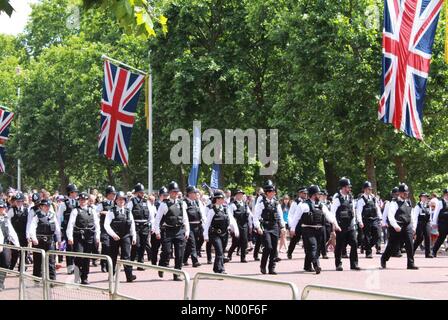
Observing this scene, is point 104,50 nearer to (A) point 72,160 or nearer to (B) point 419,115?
(A) point 72,160

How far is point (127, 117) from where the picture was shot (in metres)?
26.6

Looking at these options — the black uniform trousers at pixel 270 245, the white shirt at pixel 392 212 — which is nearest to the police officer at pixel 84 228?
the black uniform trousers at pixel 270 245

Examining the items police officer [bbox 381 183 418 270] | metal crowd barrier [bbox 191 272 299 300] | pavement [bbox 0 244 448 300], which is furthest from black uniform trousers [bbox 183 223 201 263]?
metal crowd barrier [bbox 191 272 299 300]

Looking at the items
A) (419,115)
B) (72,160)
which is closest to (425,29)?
(419,115)

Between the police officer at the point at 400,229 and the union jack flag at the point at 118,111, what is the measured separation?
35.0 ft

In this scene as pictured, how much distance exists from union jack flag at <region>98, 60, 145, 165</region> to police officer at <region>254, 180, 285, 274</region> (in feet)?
29.7

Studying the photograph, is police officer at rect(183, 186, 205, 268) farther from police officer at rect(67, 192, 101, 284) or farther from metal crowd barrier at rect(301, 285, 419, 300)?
metal crowd barrier at rect(301, 285, 419, 300)

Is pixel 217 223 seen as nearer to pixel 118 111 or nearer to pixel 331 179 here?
pixel 118 111

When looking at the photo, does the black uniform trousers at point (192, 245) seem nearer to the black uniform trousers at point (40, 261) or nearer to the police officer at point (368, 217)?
the black uniform trousers at point (40, 261)

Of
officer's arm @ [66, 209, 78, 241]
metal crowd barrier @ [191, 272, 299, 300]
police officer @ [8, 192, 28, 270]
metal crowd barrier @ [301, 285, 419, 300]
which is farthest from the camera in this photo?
police officer @ [8, 192, 28, 270]

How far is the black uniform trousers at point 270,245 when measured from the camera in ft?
56.0

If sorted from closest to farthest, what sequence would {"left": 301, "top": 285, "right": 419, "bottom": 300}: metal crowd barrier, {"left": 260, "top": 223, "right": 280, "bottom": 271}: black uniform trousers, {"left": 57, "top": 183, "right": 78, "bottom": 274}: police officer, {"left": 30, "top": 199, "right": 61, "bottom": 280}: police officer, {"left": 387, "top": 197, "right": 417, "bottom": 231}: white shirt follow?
{"left": 301, "top": 285, "right": 419, "bottom": 300}: metal crowd barrier, {"left": 30, "top": 199, "right": 61, "bottom": 280}: police officer, {"left": 260, "top": 223, "right": 280, "bottom": 271}: black uniform trousers, {"left": 387, "top": 197, "right": 417, "bottom": 231}: white shirt, {"left": 57, "top": 183, "right": 78, "bottom": 274}: police officer

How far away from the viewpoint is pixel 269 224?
57.2 ft
